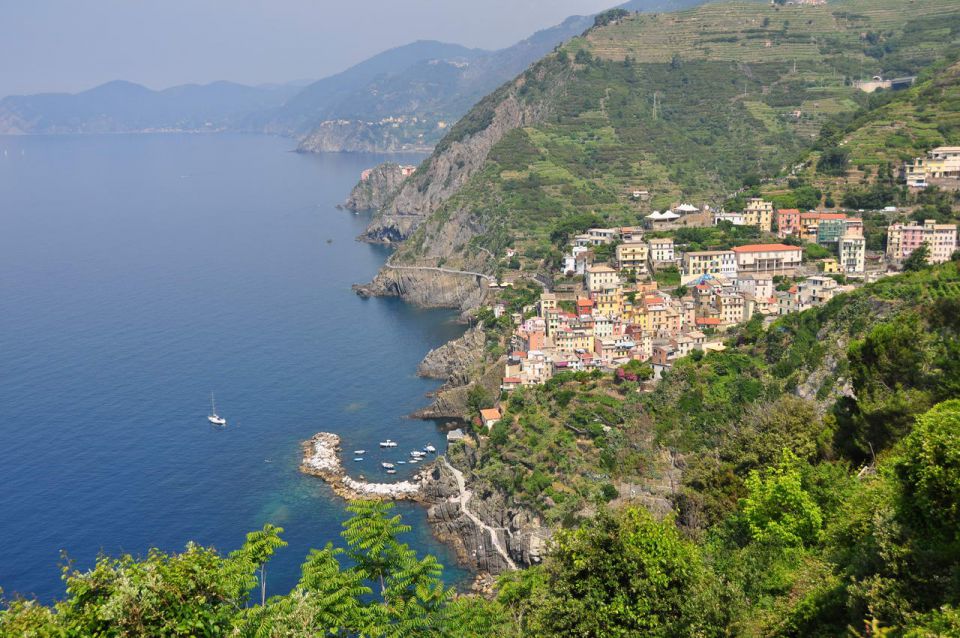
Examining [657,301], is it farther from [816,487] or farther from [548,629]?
[548,629]

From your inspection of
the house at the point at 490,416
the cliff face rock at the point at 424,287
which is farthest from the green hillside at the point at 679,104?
the house at the point at 490,416

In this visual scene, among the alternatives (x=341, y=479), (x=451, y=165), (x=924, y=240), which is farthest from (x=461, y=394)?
(x=451, y=165)

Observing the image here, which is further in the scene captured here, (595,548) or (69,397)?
(69,397)

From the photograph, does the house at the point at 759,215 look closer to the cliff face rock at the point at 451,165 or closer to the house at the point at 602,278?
the house at the point at 602,278

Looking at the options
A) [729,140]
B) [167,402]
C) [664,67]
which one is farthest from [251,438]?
[664,67]

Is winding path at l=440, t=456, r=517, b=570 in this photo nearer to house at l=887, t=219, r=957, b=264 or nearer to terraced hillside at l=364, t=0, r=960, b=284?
house at l=887, t=219, r=957, b=264

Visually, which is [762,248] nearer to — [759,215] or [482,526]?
[759,215]
